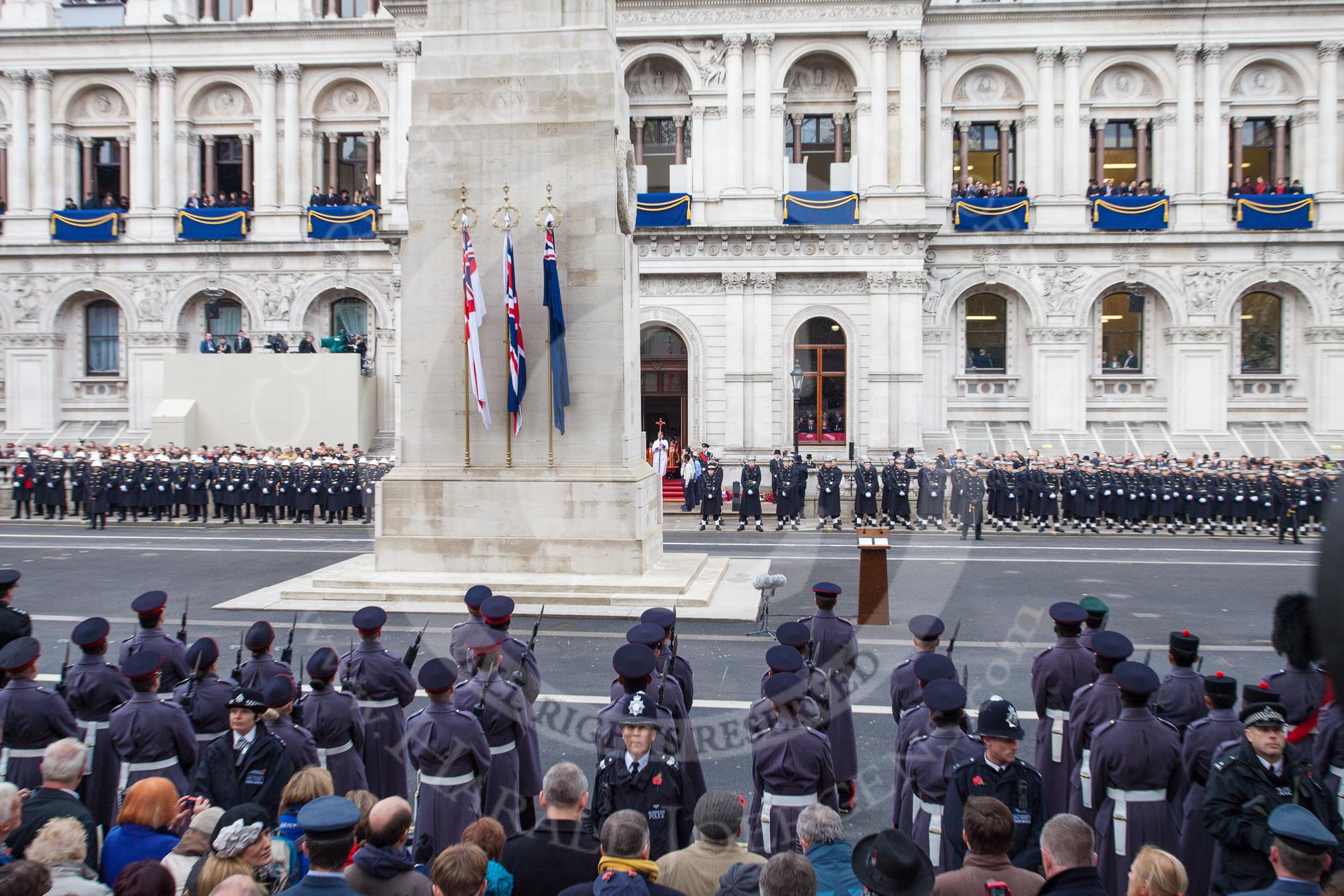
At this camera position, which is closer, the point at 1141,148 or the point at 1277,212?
the point at 1277,212

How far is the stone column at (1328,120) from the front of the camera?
109 feet

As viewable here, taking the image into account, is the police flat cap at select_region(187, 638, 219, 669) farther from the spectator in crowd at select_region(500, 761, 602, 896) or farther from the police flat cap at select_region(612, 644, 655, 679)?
the spectator in crowd at select_region(500, 761, 602, 896)

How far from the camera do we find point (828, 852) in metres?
4.14

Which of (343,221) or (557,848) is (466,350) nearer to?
(557,848)

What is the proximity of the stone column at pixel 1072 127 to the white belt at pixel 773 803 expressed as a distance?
108 ft

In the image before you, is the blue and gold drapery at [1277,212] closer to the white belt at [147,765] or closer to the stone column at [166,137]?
the white belt at [147,765]

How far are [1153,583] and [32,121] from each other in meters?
41.9

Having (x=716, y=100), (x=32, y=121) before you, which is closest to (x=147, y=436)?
(x=32, y=121)

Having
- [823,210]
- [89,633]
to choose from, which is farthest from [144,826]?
[823,210]

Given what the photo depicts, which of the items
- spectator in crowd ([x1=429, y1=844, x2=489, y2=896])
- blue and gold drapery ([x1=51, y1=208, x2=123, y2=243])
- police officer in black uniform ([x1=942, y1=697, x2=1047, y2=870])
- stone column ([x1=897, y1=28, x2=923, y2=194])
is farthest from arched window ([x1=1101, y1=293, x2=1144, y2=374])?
blue and gold drapery ([x1=51, y1=208, x2=123, y2=243])

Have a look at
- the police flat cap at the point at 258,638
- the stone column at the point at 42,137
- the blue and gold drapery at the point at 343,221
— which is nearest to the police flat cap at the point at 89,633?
the police flat cap at the point at 258,638

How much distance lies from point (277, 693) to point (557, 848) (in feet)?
7.60

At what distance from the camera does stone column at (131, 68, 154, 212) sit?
37.2 metres

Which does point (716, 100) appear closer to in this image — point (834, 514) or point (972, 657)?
point (834, 514)
